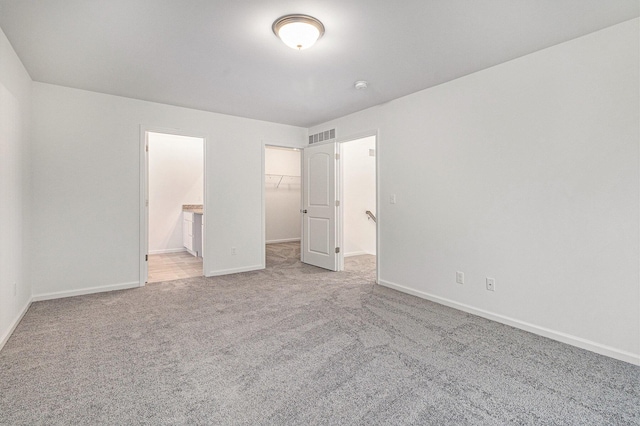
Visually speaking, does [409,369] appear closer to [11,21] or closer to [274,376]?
[274,376]

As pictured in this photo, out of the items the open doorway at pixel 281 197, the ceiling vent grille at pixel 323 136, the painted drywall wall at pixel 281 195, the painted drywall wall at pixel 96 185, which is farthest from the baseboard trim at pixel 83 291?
the painted drywall wall at pixel 281 195

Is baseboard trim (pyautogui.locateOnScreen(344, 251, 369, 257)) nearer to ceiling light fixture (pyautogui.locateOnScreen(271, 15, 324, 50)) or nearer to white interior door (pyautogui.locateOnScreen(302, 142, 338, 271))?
white interior door (pyautogui.locateOnScreen(302, 142, 338, 271))

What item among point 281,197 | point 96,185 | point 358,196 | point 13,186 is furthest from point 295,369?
point 281,197

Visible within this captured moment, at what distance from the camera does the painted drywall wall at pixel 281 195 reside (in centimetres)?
837

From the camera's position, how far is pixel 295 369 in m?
2.08

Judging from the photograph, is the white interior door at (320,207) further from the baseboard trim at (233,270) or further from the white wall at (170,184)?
the white wall at (170,184)

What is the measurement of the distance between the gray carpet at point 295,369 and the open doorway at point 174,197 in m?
3.12

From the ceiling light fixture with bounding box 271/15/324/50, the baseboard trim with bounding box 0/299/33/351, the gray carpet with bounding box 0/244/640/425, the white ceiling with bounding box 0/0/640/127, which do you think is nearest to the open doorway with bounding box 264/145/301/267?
the white ceiling with bounding box 0/0/640/127

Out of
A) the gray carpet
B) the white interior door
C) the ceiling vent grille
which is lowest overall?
the gray carpet

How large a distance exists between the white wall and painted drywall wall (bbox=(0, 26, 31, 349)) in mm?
3298

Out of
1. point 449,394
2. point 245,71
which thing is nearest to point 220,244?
point 245,71

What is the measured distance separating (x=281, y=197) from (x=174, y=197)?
107 inches

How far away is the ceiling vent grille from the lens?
5.02 metres

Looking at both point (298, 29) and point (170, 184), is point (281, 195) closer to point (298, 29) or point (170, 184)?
point (170, 184)
